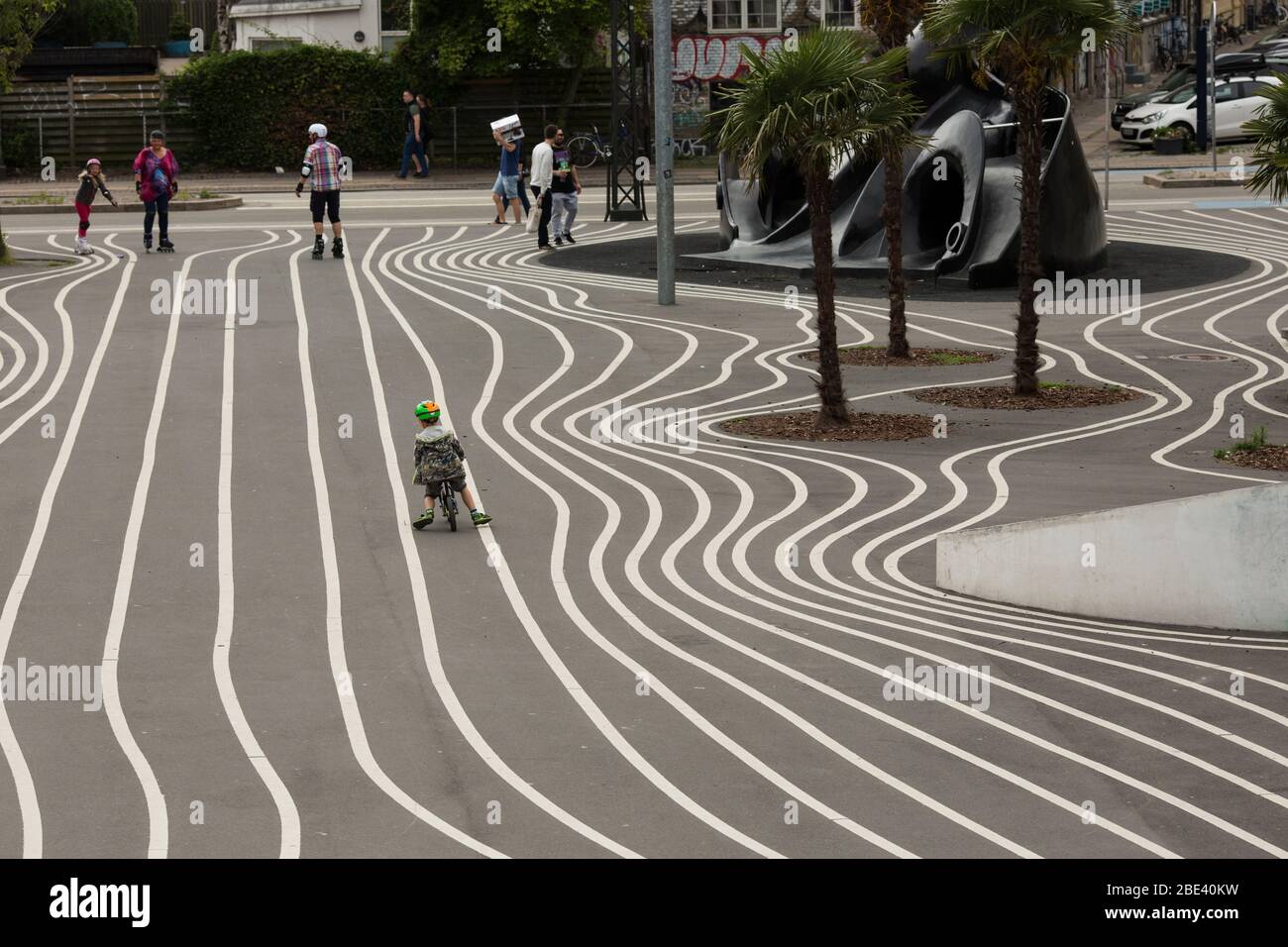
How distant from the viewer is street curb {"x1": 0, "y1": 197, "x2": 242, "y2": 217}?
116ft

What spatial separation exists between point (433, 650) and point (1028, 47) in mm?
9601

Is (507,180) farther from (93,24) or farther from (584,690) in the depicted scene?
(93,24)

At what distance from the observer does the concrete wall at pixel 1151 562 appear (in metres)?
11.0

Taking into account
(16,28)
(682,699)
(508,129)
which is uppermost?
(16,28)

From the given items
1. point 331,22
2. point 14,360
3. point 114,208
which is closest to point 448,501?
point 14,360

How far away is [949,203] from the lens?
26672 millimetres

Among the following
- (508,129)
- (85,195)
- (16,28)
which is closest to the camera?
(16,28)

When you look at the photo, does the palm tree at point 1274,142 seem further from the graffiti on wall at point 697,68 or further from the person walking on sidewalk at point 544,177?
the graffiti on wall at point 697,68

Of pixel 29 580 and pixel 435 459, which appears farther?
pixel 435 459

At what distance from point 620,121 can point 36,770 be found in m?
27.1

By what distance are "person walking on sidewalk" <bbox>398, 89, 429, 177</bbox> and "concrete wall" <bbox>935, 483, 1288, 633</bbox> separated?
1314 inches

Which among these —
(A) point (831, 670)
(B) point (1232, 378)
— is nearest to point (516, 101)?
(B) point (1232, 378)

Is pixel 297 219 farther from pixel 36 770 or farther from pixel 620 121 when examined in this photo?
pixel 36 770

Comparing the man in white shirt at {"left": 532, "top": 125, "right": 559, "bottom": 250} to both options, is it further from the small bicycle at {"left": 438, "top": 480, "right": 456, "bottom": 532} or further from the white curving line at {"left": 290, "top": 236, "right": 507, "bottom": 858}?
the small bicycle at {"left": 438, "top": 480, "right": 456, "bottom": 532}
